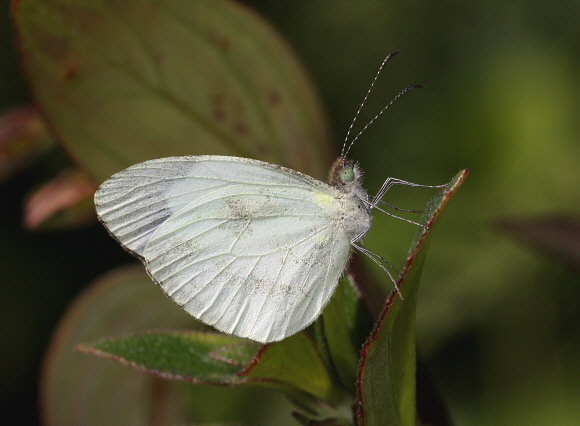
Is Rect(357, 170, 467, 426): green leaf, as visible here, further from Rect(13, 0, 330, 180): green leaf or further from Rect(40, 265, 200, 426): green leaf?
Rect(40, 265, 200, 426): green leaf

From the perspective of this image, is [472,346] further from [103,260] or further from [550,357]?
[103,260]

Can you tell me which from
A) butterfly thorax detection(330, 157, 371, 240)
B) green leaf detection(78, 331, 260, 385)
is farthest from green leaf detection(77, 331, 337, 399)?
butterfly thorax detection(330, 157, 371, 240)

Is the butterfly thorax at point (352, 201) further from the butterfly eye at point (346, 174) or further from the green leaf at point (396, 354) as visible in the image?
the green leaf at point (396, 354)

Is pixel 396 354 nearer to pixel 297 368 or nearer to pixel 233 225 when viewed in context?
pixel 297 368

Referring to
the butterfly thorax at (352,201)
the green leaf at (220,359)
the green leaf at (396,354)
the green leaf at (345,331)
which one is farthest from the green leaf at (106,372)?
the green leaf at (396,354)

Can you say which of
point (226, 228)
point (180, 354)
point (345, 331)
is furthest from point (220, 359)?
point (226, 228)
